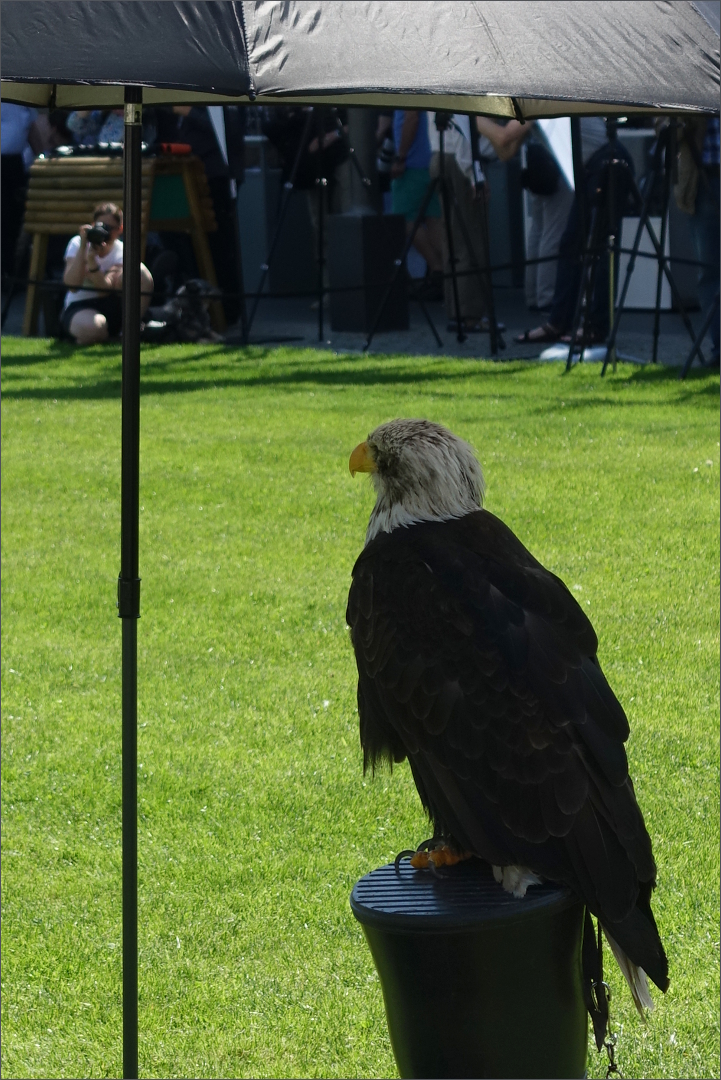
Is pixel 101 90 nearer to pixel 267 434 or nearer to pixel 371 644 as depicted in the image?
pixel 371 644

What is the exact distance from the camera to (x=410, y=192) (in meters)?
15.0

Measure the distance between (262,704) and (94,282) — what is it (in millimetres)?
9149

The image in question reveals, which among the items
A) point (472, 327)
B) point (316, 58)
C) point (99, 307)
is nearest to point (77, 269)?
point (99, 307)

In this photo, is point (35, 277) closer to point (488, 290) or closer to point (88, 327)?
point (88, 327)

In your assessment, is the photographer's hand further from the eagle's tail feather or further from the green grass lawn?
the eagle's tail feather

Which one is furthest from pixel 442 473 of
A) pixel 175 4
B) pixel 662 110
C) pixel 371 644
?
pixel 175 4

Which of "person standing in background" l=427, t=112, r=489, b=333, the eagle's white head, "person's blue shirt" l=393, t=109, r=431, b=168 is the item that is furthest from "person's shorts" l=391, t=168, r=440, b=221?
the eagle's white head

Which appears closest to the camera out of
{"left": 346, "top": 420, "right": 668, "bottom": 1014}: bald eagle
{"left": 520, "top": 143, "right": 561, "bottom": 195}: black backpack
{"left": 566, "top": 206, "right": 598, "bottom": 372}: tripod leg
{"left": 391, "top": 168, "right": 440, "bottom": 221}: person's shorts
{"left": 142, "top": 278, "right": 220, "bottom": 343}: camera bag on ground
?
{"left": 346, "top": 420, "right": 668, "bottom": 1014}: bald eagle

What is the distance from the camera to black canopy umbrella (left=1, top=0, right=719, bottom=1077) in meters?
2.72

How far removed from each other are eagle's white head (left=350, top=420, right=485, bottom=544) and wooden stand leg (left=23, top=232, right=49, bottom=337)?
39.8 ft

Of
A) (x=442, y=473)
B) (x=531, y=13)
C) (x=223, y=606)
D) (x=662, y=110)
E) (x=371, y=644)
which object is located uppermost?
(x=531, y=13)

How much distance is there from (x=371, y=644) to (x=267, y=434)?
7149 millimetres

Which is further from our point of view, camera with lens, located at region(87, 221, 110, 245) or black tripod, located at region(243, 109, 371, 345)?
black tripod, located at region(243, 109, 371, 345)

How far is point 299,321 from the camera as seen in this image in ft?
52.7
